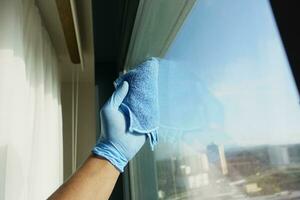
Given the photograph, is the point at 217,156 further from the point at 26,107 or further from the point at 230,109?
the point at 26,107

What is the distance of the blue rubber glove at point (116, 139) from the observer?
2.10 feet

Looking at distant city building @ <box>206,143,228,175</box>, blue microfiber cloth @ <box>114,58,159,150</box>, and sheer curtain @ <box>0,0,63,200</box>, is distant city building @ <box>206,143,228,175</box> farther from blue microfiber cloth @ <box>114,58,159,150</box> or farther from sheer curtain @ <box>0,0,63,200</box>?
sheer curtain @ <box>0,0,63,200</box>

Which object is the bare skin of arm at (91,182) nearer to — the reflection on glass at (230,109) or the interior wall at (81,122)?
the reflection on glass at (230,109)

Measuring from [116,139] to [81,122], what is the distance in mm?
1525

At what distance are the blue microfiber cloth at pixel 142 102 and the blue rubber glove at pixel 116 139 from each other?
0.02 meters

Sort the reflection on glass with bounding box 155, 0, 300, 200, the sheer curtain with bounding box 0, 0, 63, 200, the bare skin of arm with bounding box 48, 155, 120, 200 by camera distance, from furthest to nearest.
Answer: the sheer curtain with bounding box 0, 0, 63, 200 → the bare skin of arm with bounding box 48, 155, 120, 200 → the reflection on glass with bounding box 155, 0, 300, 200

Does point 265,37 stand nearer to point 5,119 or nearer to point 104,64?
point 5,119

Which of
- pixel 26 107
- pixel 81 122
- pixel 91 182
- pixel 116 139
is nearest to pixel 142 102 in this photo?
pixel 116 139

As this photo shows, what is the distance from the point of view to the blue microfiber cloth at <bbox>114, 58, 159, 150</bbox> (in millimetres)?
669

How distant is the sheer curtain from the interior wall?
1.25 ft

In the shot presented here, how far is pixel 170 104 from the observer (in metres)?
0.99

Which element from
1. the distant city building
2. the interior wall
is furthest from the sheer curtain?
the distant city building

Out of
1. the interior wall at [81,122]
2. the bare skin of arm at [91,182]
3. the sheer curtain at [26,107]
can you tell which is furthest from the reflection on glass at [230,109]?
the interior wall at [81,122]

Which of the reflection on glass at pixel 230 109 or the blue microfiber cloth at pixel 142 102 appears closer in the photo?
the reflection on glass at pixel 230 109
